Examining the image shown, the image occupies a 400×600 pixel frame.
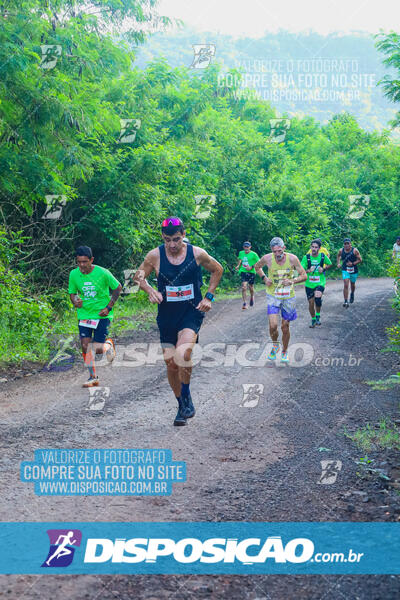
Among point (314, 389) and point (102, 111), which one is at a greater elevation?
point (102, 111)

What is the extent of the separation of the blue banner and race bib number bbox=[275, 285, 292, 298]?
254 inches

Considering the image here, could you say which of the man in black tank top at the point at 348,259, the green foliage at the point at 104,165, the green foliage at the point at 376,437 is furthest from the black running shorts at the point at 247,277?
the green foliage at the point at 376,437

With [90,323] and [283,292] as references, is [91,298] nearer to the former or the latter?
[90,323]

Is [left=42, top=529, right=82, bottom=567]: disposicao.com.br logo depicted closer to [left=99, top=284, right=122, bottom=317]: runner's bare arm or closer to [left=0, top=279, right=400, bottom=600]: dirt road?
[left=0, top=279, right=400, bottom=600]: dirt road

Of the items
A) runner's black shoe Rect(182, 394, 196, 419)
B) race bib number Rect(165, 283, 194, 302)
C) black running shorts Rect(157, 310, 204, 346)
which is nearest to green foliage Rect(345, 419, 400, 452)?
runner's black shoe Rect(182, 394, 196, 419)

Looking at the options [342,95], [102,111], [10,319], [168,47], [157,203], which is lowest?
[10,319]

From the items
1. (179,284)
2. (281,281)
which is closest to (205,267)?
(179,284)

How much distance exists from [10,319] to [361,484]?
26.7 ft

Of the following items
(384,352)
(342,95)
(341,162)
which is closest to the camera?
(384,352)

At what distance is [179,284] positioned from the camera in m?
6.44

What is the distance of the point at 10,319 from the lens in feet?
37.7

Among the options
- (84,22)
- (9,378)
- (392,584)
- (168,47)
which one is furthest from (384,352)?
(168,47)

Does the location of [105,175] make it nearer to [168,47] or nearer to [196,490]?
[196,490]

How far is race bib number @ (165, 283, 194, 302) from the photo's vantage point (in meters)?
6.45
